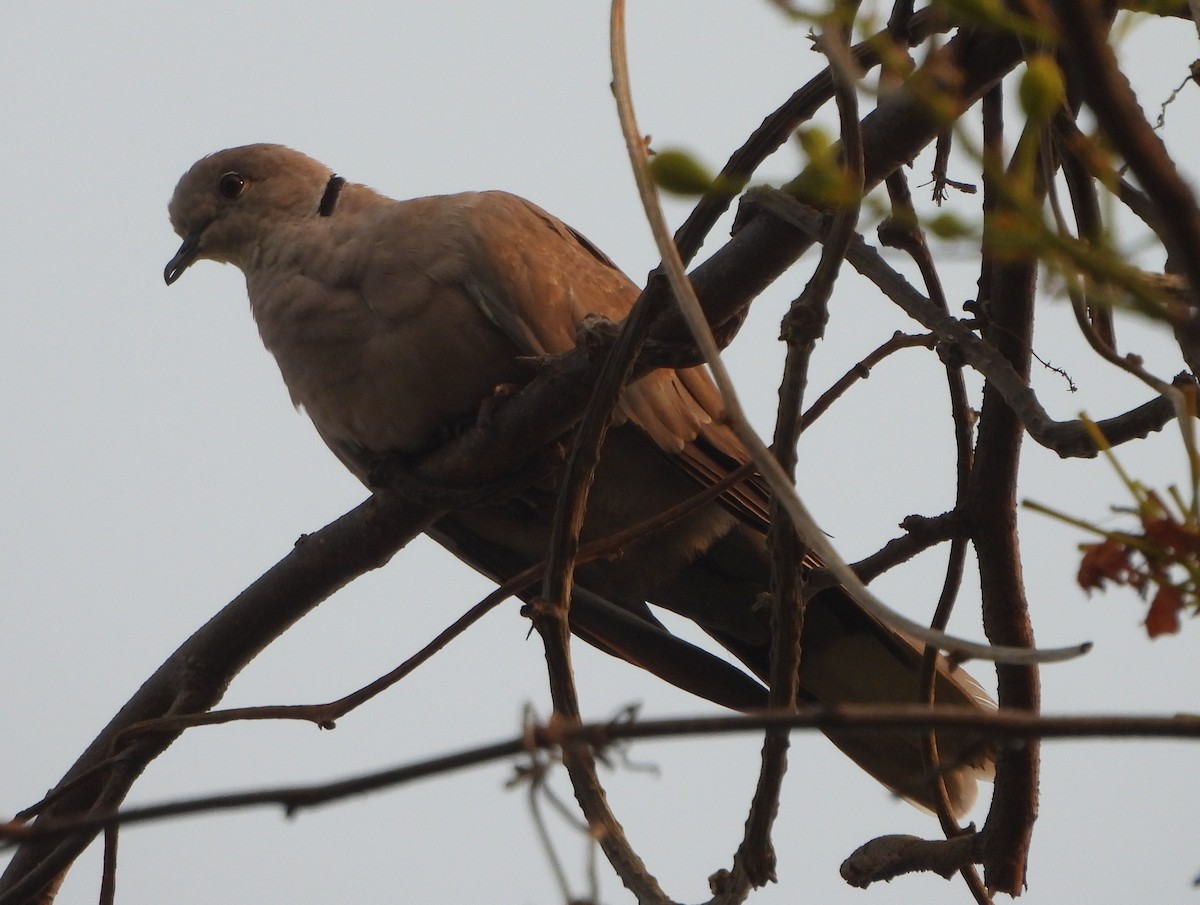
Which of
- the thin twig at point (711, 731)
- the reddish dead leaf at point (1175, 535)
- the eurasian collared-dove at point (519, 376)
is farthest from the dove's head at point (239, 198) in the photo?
the reddish dead leaf at point (1175, 535)

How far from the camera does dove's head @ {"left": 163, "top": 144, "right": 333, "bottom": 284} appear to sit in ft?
14.6

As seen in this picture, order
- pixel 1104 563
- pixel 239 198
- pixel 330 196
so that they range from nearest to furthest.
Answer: pixel 1104 563
pixel 330 196
pixel 239 198

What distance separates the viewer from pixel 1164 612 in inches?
38.8

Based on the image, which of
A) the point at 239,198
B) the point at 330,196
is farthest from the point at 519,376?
the point at 239,198

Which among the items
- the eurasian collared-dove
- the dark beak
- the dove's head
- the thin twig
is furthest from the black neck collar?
the thin twig

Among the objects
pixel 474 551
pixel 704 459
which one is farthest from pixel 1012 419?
pixel 474 551

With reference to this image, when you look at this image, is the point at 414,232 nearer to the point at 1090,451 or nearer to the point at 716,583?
the point at 716,583

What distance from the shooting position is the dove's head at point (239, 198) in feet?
14.6

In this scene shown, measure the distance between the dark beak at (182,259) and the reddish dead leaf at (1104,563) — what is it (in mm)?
3987

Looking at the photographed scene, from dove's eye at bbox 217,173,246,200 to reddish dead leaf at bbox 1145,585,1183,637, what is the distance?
4042 mm

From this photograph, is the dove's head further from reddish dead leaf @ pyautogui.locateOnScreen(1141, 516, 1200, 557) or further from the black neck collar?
reddish dead leaf @ pyautogui.locateOnScreen(1141, 516, 1200, 557)

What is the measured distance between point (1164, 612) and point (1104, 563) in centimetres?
7

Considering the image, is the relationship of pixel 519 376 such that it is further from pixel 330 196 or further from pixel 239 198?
pixel 239 198

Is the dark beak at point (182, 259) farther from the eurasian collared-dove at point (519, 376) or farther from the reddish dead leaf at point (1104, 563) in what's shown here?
the reddish dead leaf at point (1104, 563)
